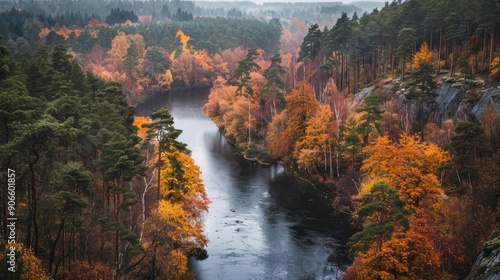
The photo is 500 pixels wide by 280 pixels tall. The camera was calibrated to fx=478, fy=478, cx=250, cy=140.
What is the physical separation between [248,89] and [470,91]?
1565 inches

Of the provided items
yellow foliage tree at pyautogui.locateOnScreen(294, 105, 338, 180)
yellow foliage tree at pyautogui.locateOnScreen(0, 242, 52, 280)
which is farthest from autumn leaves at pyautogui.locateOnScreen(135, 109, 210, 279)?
yellow foliage tree at pyautogui.locateOnScreen(294, 105, 338, 180)

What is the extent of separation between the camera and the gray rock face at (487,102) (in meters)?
54.0

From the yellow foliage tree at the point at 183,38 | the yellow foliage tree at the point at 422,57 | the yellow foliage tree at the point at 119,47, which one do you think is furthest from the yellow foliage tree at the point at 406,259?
the yellow foliage tree at the point at 183,38

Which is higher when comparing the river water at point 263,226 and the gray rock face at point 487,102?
the gray rock face at point 487,102

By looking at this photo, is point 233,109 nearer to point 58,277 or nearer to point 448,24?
point 448,24

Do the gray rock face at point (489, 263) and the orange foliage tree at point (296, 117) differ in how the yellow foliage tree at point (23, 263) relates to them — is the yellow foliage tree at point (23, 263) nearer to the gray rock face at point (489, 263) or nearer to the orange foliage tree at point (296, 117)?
the gray rock face at point (489, 263)

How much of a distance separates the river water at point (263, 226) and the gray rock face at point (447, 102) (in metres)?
18.4

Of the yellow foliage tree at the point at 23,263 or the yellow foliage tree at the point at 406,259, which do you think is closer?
the yellow foliage tree at the point at 23,263

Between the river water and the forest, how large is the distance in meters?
2.30

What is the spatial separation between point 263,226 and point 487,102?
1163 inches

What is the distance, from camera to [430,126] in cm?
5959

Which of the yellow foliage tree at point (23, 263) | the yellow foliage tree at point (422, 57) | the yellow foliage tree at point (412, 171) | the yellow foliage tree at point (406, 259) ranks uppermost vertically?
the yellow foliage tree at point (422, 57)

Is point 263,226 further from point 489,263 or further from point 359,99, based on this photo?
point 359,99

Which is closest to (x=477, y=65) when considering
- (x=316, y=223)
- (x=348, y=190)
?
(x=348, y=190)
